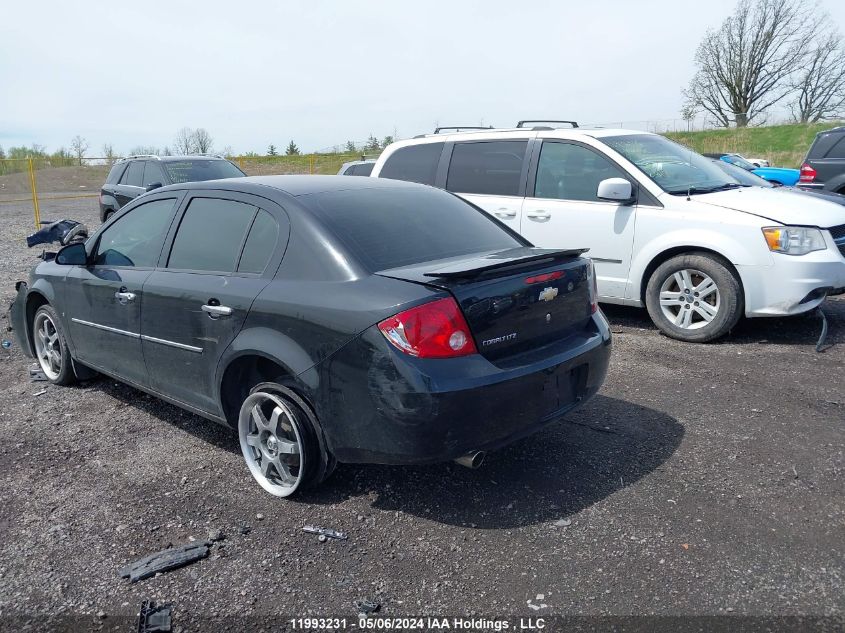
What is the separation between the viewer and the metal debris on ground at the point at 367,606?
2.74m

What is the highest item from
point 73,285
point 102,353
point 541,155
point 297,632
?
point 541,155

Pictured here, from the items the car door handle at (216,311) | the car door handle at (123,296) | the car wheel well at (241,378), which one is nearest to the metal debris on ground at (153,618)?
the car wheel well at (241,378)

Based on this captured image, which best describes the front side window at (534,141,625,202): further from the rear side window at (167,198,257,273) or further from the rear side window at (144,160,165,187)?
the rear side window at (144,160,165,187)

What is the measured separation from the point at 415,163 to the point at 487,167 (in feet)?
2.98

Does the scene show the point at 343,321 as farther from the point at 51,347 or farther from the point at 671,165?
the point at 671,165

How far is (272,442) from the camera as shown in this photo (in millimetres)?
3654

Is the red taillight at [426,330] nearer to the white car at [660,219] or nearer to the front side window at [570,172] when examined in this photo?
the white car at [660,219]

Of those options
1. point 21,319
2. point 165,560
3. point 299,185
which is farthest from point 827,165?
point 165,560

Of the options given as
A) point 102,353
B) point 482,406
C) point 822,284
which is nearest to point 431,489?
point 482,406

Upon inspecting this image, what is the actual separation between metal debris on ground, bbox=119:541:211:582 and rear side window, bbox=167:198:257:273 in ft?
4.72

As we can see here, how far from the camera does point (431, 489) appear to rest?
368 cm

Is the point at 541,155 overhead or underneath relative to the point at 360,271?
overhead

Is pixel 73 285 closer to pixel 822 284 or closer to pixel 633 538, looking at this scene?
pixel 633 538

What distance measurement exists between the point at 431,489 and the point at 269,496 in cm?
84
